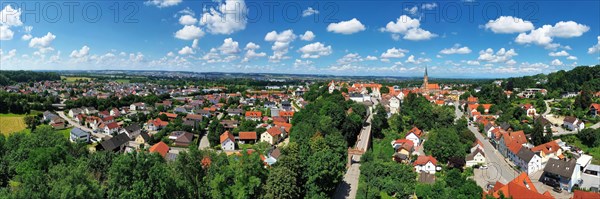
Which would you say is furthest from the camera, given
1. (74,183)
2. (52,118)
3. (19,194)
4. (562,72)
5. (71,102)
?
(562,72)

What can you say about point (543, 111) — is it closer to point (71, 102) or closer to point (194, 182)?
point (194, 182)

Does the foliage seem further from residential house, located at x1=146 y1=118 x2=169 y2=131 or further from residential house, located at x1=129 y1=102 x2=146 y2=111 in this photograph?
residential house, located at x1=129 y1=102 x2=146 y2=111

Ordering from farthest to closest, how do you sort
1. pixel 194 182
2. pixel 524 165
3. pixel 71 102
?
pixel 71 102, pixel 524 165, pixel 194 182

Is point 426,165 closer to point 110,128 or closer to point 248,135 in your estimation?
point 248,135

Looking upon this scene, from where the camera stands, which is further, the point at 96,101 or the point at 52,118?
the point at 96,101

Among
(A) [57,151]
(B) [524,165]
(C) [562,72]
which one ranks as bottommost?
(B) [524,165]

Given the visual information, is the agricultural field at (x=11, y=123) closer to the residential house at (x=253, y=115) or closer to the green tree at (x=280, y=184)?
the residential house at (x=253, y=115)

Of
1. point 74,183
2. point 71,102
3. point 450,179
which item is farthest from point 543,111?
point 71,102
